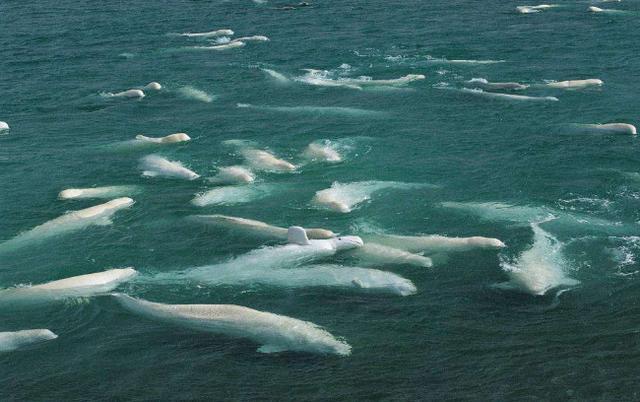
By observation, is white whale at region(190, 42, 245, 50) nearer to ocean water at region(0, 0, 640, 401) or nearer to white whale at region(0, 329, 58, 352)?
ocean water at region(0, 0, 640, 401)

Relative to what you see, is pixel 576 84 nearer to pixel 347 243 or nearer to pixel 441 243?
pixel 441 243

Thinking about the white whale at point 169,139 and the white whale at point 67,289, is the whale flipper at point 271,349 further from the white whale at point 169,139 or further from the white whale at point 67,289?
the white whale at point 169,139

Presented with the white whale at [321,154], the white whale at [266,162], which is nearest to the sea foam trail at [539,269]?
the white whale at [321,154]

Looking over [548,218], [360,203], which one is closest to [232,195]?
[360,203]

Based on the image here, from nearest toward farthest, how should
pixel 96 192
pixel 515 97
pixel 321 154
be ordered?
pixel 96 192, pixel 321 154, pixel 515 97

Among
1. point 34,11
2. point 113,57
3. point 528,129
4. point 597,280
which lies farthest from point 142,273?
point 34,11

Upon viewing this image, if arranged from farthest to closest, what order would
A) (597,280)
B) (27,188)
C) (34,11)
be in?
(34,11) < (27,188) < (597,280)

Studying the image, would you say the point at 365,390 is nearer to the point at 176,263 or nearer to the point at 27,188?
the point at 176,263
